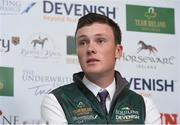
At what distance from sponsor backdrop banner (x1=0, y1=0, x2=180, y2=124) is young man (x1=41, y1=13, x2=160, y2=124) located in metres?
0.41

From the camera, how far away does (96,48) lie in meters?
2.10

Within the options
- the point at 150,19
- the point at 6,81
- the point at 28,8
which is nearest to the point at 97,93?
the point at 6,81

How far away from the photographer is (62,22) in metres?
2.73

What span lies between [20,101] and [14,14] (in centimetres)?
42

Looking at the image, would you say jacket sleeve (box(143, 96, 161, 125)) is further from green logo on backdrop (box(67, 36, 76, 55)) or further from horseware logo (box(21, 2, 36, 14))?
horseware logo (box(21, 2, 36, 14))

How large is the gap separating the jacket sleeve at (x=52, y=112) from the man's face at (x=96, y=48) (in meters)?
0.18

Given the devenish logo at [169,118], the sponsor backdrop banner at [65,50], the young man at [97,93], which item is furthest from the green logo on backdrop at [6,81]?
the devenish logo at [169,118]

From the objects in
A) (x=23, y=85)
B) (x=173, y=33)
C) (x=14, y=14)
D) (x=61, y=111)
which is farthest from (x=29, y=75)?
(x=173, y=33)

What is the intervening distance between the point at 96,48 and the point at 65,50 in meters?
0.62

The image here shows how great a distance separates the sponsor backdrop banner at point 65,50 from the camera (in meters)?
2.57

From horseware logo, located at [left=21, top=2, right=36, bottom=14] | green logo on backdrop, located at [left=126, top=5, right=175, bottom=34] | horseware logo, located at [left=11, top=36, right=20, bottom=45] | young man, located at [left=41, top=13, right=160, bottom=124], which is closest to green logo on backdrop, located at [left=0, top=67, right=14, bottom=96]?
horseware logo, located at [left=11, top=36, right=20, bottom=45]

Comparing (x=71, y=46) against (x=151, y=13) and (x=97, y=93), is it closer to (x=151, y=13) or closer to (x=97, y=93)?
(x=151, y=13)

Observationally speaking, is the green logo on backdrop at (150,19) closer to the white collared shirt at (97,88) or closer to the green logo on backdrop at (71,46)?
A: the green logo on backdrop at (71,46)

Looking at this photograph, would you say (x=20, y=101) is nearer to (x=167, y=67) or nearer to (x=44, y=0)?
(x=44, y=0)
